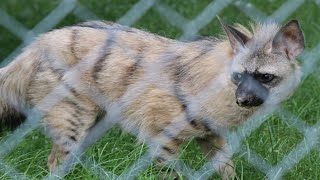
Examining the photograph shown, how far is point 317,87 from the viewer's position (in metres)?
5.16

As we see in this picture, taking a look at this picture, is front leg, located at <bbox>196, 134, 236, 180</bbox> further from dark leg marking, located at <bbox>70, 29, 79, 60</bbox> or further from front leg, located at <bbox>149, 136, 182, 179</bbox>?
dark leg marking, located at <bbox>70, 29, 79, 60</bbox>

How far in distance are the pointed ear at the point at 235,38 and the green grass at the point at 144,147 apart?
54 cm

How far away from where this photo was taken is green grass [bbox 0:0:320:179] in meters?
4.13

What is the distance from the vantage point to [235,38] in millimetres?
3926

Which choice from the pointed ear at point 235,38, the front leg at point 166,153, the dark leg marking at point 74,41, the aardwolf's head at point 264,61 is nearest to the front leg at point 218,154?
the front leg at point 166,153

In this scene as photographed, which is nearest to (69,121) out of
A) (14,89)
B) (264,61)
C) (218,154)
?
(14,89)

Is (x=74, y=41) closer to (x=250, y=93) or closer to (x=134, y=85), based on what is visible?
(x=134, y=85)

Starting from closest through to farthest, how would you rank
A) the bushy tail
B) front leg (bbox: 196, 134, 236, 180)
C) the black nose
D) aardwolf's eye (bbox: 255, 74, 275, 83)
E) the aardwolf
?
the black nose < aardwolf's eye (bbox: 255, 74, 275, 83) < the aardwolf < front leg (bbox: 196, 134, 236, 180) < the bushy tail

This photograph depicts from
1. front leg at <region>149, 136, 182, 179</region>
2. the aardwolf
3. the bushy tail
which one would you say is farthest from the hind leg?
front leg at <region>149, 136, 182, 179</region>

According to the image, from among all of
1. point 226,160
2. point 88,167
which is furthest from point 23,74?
point 226,160

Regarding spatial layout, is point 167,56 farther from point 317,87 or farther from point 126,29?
point 317,87

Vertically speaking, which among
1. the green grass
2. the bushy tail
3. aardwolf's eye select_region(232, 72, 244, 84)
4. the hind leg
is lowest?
the green grass

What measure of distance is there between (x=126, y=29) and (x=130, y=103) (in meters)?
0.35

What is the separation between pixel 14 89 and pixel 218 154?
0.98 meters
